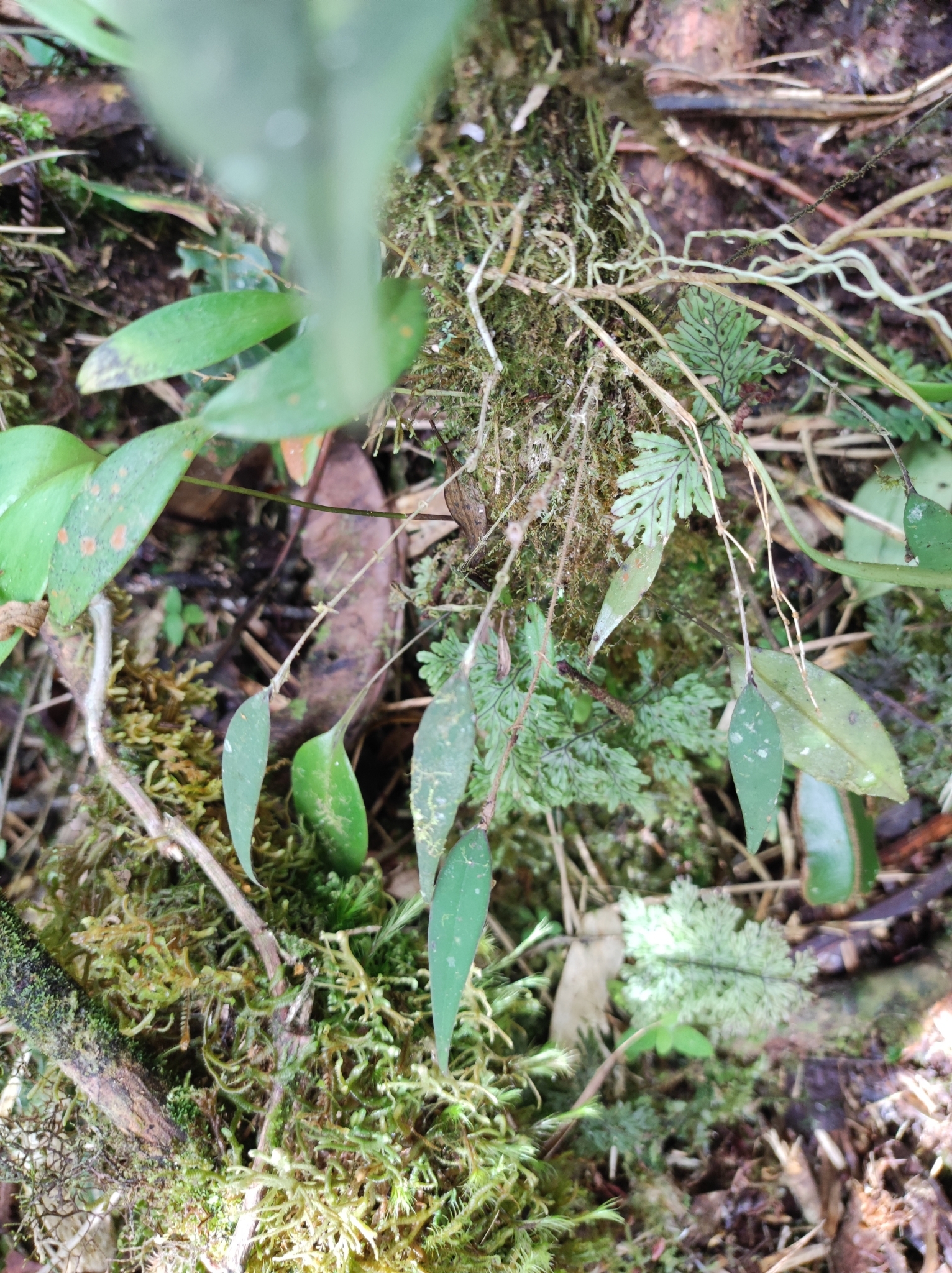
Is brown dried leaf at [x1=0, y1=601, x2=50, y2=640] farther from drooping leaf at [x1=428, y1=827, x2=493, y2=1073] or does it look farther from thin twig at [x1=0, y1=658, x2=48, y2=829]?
drooping leaf at [x1=428, y1=827, x2=493, y2=1073]

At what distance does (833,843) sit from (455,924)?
0.79 m

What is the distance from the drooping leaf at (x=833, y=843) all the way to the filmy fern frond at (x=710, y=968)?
13 centimetres

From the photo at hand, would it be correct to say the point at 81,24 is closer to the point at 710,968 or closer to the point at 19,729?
the point at 19,729

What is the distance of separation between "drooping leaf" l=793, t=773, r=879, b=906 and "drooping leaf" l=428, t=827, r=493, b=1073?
70cm

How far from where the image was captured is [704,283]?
863 mm

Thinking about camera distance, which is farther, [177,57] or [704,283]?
[704,283]

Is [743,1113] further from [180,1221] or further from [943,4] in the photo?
[943,4]

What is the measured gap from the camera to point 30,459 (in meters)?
1.07

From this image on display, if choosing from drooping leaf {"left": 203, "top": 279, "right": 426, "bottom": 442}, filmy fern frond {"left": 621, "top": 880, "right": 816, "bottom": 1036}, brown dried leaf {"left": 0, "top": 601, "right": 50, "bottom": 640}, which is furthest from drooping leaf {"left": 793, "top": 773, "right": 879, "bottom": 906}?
brown dried leaf {"left": 0, "top": 601, "right": 50, "bottom": 640}

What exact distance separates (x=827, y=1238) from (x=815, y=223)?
6.16ft

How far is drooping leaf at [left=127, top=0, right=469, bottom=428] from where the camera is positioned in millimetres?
477

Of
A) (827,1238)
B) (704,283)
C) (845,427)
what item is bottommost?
(827,1238)

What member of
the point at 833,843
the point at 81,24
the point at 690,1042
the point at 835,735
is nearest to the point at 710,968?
the point at 690,1042

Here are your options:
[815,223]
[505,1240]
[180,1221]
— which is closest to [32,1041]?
[180,1221]
